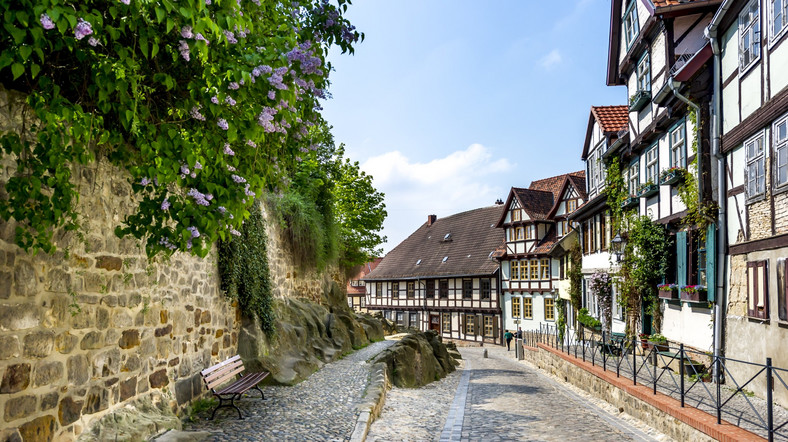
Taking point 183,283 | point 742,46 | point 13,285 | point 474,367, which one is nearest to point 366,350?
point 474,367

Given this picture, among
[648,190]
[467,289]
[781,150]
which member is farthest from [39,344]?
[467,289]

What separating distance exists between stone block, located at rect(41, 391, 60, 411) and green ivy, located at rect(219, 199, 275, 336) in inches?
174

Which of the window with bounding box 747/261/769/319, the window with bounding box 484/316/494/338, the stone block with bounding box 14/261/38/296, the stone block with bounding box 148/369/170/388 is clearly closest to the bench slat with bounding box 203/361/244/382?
the stone block with bounding box 148/369/170/388

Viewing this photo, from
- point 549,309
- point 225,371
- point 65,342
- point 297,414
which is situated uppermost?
point 65,342

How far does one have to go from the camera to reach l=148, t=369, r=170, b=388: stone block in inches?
285

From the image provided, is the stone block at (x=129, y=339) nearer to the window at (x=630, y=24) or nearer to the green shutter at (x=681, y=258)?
the green shutter at (x=681, y=258)

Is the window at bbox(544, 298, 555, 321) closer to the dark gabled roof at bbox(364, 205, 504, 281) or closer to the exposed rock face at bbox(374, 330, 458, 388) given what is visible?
the dark gabled roof at bbox(364, 205, 504, 281)

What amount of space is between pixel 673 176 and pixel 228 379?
10.6 metres

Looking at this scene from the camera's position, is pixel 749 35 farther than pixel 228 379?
Yes

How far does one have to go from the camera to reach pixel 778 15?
9992 mm

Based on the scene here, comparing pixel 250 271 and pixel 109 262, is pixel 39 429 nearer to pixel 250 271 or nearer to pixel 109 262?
pixel 109 262

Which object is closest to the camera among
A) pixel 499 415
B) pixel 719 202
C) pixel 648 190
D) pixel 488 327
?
pixel 499 415

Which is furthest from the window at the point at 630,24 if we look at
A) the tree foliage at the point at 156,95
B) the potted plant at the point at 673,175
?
the tree foliage at the point at 156,95

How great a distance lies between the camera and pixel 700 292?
12.8 metres
